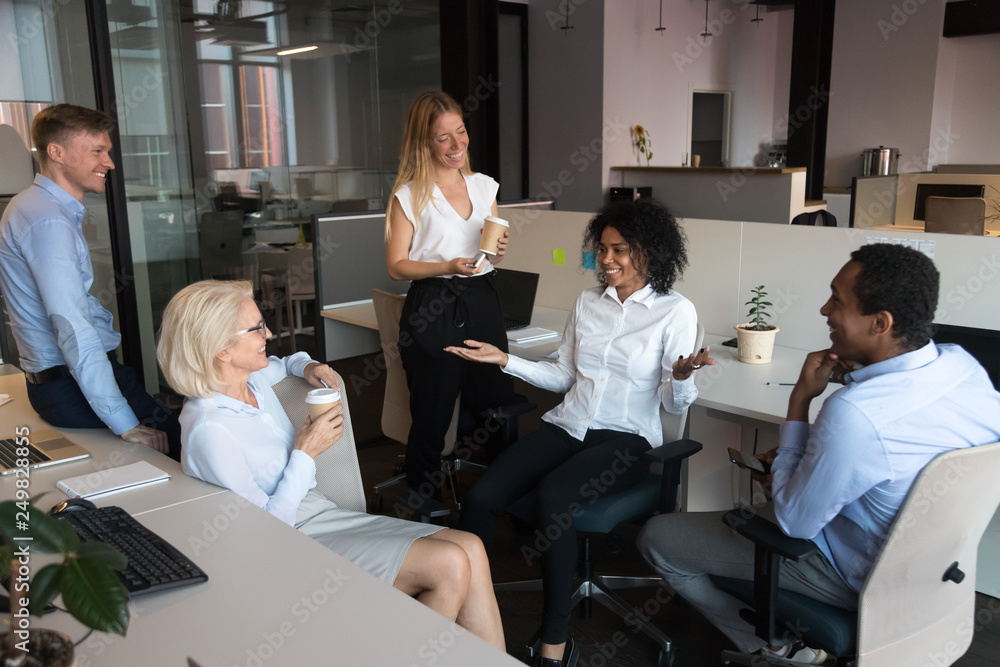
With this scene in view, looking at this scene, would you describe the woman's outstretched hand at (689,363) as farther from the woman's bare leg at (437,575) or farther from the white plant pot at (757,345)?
the woman's bare leg at (437,575)

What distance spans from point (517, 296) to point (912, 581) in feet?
6.78

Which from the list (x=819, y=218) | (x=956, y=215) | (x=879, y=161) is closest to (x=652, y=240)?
(x=819, y=218)

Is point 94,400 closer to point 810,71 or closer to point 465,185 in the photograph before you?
point 465,185

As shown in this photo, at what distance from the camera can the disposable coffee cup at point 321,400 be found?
1.66 metres

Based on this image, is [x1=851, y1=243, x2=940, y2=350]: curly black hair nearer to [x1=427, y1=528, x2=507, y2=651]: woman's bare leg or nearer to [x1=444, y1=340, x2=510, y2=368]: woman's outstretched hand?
[x1=427, y1=528, x2=507, y2=651]: woman's bare leg

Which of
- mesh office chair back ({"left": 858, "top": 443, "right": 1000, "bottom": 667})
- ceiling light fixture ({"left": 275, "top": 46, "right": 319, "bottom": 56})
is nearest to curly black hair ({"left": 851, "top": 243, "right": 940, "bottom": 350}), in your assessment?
mesh office chair back ({"left": 858, "top": 443, "right": 1000, "bottom": 667})

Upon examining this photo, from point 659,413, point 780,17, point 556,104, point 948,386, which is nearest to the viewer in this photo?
point 948,386

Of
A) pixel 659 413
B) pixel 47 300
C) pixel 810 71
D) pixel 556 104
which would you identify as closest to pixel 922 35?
pixel 810 71

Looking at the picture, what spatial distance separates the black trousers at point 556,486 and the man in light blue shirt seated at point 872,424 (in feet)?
1.76

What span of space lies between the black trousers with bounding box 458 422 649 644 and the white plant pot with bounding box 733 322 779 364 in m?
0.66

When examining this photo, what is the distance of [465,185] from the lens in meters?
2.80

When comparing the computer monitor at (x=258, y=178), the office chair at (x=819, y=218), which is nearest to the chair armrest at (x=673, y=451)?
the office chair at (x=819, y=218)

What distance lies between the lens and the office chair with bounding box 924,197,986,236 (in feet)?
17.2

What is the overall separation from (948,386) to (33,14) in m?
3.94
